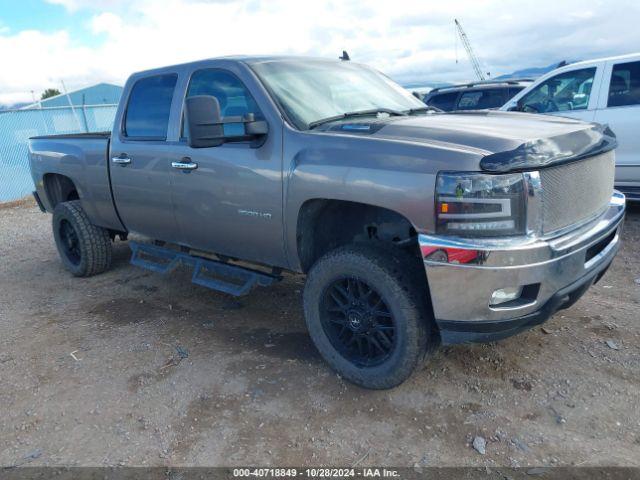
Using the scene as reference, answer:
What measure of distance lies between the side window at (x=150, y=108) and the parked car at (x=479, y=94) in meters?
6.73

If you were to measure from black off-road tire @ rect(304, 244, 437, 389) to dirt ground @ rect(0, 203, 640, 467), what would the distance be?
17cm

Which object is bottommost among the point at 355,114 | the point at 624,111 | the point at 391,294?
the point at 391,294

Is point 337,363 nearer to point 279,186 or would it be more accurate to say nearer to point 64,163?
point 279,186

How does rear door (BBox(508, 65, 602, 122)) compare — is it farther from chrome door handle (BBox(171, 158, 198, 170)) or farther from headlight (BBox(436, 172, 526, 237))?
chrome door handle (BBox(171, 158, 198, 170))

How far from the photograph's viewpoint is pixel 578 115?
21.6 ft

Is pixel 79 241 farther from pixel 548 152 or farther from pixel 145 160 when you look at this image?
pixel 548 152

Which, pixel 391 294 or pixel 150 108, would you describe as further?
pixel 150 108

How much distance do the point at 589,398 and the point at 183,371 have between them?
2.52 meters

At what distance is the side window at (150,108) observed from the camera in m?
4.21

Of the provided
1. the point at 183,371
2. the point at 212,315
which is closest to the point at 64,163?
the point at 212,315

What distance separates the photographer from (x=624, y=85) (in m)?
6.29

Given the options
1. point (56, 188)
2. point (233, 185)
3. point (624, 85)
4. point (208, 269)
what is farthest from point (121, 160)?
point (624, 85)

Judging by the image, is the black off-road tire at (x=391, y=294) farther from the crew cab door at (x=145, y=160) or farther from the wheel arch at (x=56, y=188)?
the wheel arch at (x=56, y=188)

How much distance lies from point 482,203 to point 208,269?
245 centimetres
